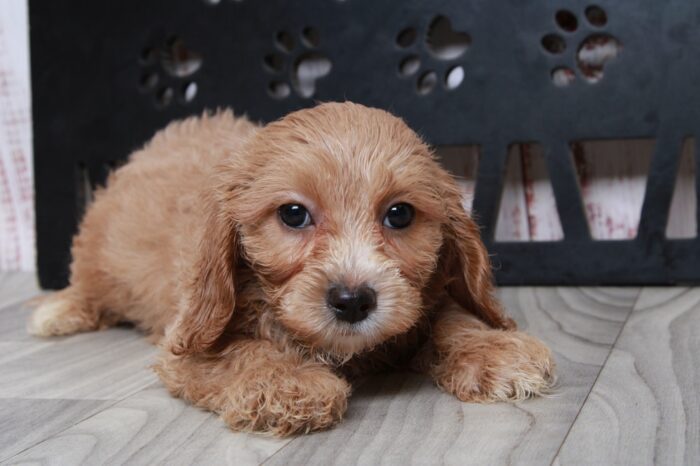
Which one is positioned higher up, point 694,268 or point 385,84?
point 385,84

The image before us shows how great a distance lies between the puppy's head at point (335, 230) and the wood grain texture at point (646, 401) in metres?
0.49

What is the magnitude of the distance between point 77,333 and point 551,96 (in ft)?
6.83

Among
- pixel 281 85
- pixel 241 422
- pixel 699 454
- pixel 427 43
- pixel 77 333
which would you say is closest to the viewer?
pixel 699 454

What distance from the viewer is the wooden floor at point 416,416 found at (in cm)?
196

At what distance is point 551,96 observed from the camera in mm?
3652

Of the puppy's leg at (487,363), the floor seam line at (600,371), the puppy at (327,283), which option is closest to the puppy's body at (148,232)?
the puppy at (327,283)

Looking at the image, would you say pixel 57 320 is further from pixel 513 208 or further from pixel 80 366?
pixel 513 208

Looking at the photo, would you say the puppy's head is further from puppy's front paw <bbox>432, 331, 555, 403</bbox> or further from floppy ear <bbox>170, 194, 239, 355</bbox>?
puppy's front paw <bbox>432, 331, 555, 403</bbox>

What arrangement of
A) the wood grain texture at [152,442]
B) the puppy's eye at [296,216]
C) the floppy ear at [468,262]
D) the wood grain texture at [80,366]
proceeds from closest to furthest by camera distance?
the wood grain texture at [152,442] → the puppy's eye at [296,216] → the floppy ear at [468,262] → the wood grain texture at [80,366]

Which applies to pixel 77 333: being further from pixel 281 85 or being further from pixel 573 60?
pixel 573 60

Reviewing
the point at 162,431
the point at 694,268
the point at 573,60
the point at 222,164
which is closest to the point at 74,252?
the point at 222,164

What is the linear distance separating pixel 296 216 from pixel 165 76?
6.86 feet

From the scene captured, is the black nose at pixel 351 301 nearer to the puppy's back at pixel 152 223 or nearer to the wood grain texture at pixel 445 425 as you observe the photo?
the wood grain texture at pixel 445 425

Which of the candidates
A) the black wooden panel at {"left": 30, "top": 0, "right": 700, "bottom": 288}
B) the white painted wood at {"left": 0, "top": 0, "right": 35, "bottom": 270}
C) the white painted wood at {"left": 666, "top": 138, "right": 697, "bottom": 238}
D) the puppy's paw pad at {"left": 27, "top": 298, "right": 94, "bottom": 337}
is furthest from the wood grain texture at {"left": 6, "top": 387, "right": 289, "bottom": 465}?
the white painted wood at {"left": 0, "top": 0, "right": 35, "bottom": 270}
